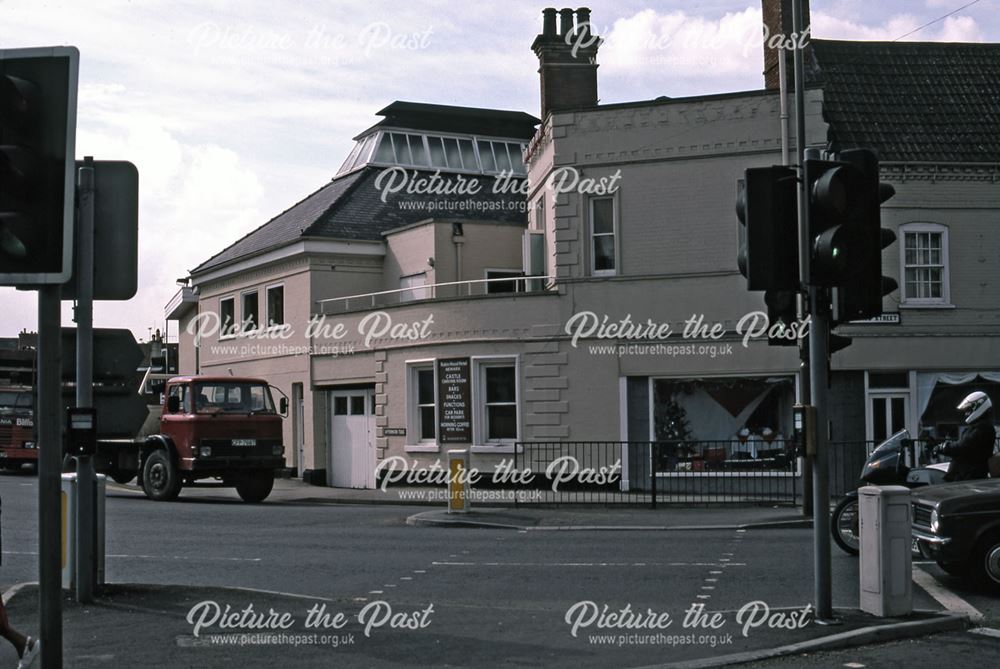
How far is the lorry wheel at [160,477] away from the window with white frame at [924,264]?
49.9ft

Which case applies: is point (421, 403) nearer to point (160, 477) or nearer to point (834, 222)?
point (160, 477)

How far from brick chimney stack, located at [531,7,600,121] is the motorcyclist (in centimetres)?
1750

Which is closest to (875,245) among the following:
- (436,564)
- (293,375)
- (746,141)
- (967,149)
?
(436,564)

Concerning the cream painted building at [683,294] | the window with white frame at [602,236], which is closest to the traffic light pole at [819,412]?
the cream painted building at [683,294]

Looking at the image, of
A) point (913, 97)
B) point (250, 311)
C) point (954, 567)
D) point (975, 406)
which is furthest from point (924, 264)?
point (250, 311)

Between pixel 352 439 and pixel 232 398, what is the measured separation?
6245 millimetres

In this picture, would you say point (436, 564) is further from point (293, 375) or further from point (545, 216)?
point (293, 375)

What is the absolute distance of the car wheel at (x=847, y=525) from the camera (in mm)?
13188

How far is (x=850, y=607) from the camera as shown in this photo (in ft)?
32.7

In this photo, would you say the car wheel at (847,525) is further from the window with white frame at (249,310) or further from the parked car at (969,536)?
the window with white frame at (249,310)

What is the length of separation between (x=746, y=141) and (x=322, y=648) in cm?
1866

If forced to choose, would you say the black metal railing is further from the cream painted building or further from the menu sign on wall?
the menu sign on wall

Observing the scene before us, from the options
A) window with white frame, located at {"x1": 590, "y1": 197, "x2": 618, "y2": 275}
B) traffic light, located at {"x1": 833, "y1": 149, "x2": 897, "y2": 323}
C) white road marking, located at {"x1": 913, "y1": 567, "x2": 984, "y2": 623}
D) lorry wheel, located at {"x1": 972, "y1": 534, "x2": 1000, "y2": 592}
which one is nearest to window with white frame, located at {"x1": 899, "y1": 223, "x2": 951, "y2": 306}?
window with white frame, located at {"x1": 590, "y1": 197, "x2": 618, "y2": 275}

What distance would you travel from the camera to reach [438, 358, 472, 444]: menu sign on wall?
26.8 meters
